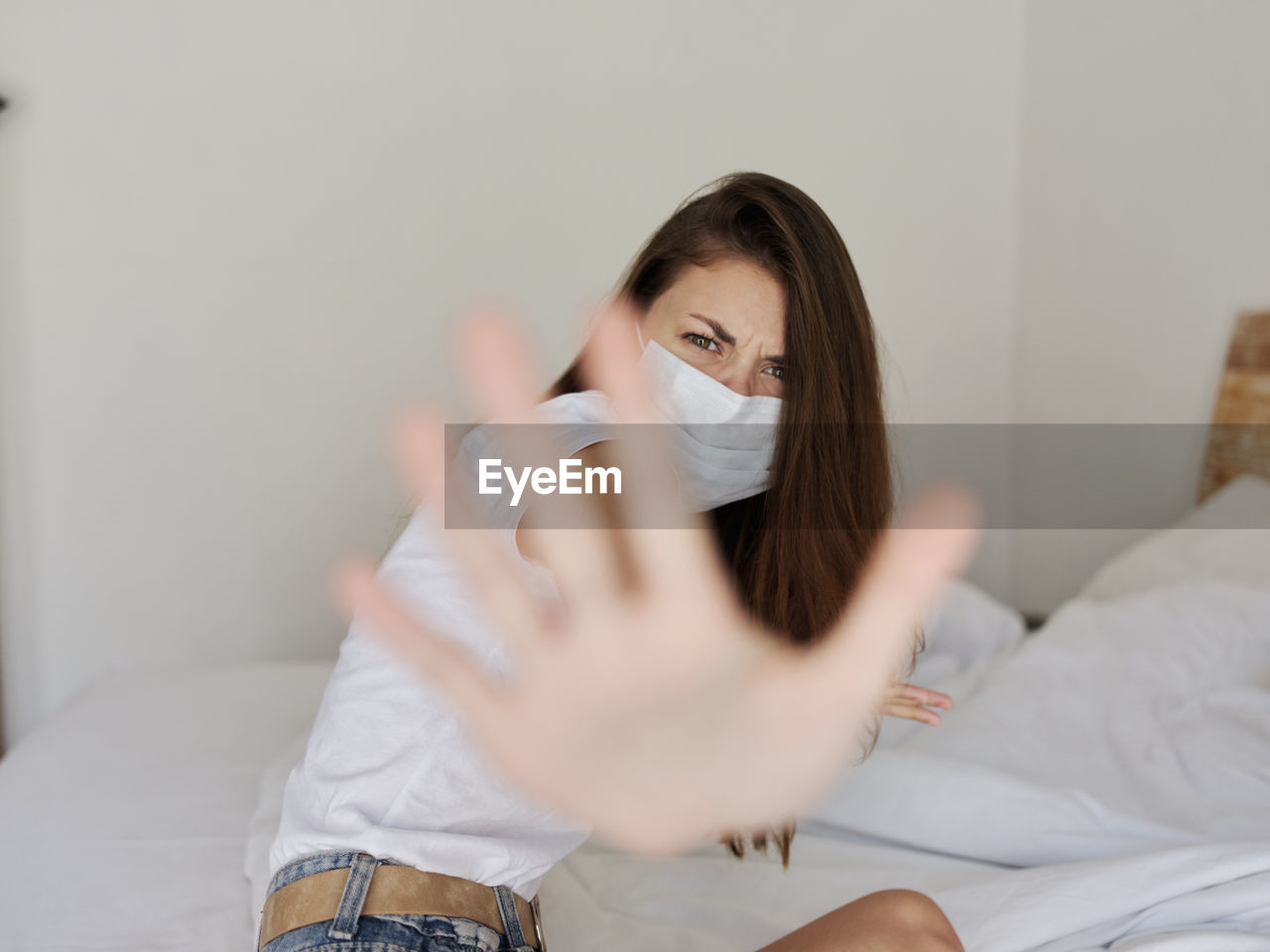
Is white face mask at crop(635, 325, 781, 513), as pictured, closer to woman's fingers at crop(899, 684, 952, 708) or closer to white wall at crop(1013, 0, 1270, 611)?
woman's fingers at crop(899, 684, 952, 708)

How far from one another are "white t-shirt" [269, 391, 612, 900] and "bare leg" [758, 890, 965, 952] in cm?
24

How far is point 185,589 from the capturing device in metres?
2.47

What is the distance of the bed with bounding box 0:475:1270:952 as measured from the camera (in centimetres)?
99

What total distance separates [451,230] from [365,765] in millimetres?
1909

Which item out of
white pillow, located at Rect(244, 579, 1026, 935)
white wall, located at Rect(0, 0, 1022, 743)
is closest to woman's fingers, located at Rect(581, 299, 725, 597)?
white pillow, located at Rect(244, 579, 1026, 935)

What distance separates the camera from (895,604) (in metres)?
0.76

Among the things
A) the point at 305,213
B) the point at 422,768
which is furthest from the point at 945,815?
the point at 305,213

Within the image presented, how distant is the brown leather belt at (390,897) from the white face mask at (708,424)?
0.41 metres

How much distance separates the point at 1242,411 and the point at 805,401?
1370 millimetres

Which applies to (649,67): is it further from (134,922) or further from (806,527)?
(134,922)

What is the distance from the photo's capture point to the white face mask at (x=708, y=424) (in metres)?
1.00

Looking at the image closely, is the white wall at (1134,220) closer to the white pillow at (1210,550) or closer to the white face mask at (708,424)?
the white pillow at (1210,550)

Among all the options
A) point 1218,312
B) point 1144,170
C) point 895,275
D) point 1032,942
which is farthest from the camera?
point 895,275

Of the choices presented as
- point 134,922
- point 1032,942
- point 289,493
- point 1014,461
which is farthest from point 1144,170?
point 134,922
